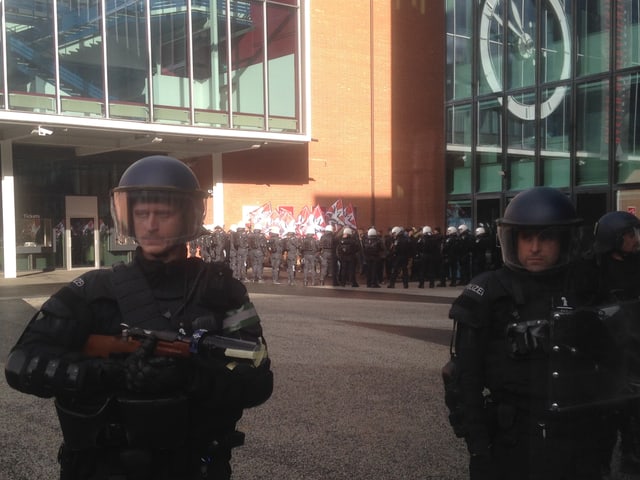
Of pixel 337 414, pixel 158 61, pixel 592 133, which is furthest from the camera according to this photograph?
pixel 158 61

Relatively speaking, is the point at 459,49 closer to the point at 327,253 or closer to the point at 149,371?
the point at 327,253

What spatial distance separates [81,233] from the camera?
26609 mm

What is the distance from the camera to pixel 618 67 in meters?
20.2

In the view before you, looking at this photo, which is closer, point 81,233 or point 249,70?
point 249,70

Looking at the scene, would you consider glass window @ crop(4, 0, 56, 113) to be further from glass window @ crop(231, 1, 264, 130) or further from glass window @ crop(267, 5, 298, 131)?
glass window @ crop(267, 5, 298, 131)

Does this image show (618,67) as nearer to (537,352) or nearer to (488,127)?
(488,127)

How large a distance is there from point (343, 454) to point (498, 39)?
21438 millimetres

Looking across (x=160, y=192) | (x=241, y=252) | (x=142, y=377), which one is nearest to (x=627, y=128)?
(x=241, y=252)

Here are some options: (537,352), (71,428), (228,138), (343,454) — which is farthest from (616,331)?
(228,138)

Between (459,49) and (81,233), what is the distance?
Answer: 15.4 metres

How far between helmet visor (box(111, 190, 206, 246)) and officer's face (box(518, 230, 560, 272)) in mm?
1294

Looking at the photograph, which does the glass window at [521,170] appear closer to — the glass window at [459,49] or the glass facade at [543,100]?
the glass facade at [543,100]

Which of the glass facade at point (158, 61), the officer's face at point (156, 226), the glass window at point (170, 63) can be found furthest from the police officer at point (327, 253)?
the officer's face at point (156, 226)

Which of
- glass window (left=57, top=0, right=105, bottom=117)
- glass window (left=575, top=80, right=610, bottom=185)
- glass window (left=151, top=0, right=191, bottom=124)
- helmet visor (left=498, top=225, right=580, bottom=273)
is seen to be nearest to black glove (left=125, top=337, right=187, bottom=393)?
helmet visor (left=498, top=225, right=580, bottom=273)
